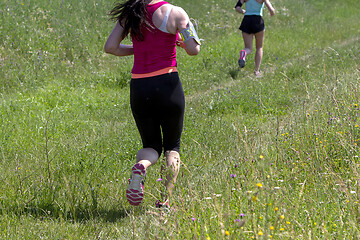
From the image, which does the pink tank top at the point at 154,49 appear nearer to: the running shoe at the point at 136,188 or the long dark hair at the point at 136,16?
the long dark hair at the point at 136,16

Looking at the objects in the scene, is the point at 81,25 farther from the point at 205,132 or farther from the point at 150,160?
the point at 150,160

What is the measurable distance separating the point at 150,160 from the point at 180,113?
0.46 metres

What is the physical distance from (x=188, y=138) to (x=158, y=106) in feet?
6.18

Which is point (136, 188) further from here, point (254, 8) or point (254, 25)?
point (254, 8)

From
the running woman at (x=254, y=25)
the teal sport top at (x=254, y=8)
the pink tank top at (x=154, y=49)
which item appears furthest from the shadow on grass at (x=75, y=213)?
the teal sport top at (x=254, y=8)

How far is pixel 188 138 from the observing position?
5438mm

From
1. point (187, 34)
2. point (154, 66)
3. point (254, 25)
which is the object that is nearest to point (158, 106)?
point (154, 66)

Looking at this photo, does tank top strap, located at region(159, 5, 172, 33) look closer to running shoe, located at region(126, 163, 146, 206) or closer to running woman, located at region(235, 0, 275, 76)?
running shoe, located at region(126, 163, 146, 206)

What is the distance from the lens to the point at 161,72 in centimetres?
356

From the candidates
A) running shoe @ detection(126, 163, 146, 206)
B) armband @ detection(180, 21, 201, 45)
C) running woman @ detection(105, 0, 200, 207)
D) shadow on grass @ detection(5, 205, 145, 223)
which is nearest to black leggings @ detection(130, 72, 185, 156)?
running woman @ detection(105, 0, 200, 207)

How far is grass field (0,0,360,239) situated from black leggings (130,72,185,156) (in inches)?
14.4

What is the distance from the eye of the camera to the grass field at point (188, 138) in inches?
115

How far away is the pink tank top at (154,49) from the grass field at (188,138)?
2.93 ft

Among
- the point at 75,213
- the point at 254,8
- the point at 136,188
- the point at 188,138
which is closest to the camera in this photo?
the point at 136,188
